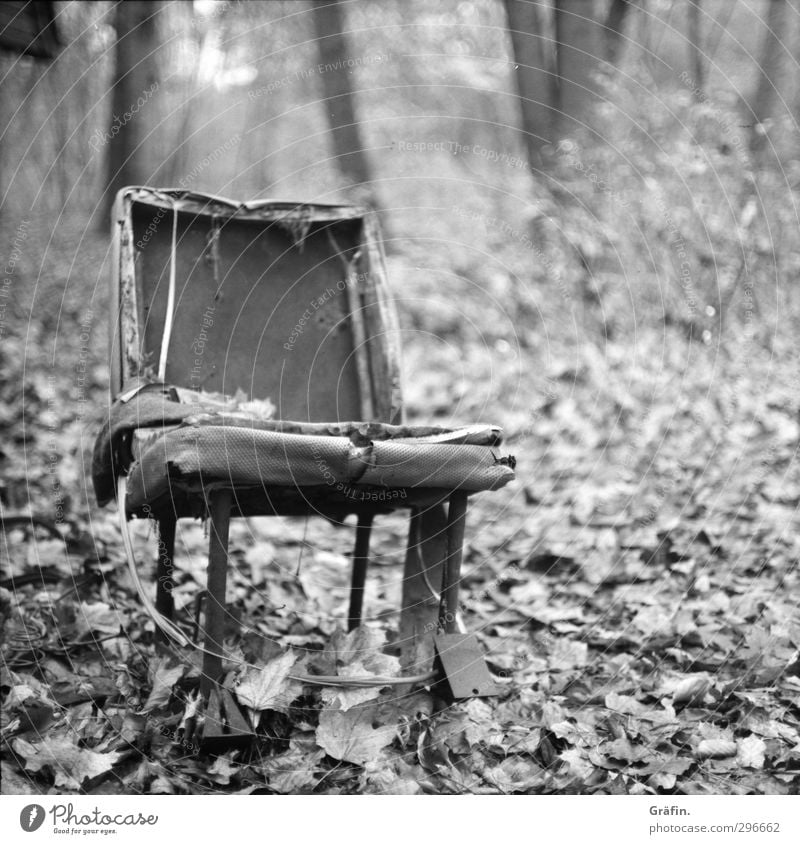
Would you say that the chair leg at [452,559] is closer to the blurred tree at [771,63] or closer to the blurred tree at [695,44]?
the blurred tree at [771,63]

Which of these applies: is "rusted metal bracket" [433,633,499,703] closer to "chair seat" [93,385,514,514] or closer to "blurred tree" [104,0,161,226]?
"chair seat" [93,385,514,514]

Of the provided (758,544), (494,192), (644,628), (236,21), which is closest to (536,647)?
(644,628)

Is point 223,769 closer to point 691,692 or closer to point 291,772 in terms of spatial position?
point 291,772

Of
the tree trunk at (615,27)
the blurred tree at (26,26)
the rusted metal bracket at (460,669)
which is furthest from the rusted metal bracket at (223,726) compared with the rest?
the tree trunk at (615,27)

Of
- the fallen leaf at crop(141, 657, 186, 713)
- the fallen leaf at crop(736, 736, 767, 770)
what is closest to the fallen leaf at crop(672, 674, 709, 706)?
the fallen leaf at crop(736, 736, 767, 770)

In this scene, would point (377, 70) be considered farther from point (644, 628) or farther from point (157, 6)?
point (644, 628)

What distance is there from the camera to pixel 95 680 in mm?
1498

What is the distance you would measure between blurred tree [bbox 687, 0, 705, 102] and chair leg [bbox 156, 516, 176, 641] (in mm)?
3311

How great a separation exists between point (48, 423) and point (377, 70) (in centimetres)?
469

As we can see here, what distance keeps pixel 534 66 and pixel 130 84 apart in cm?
182

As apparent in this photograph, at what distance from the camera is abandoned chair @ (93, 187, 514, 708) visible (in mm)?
1309

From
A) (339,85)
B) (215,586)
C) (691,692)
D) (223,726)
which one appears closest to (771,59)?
(339,85)

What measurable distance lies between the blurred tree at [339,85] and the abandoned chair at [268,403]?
2.72 m

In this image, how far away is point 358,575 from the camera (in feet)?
6.05
